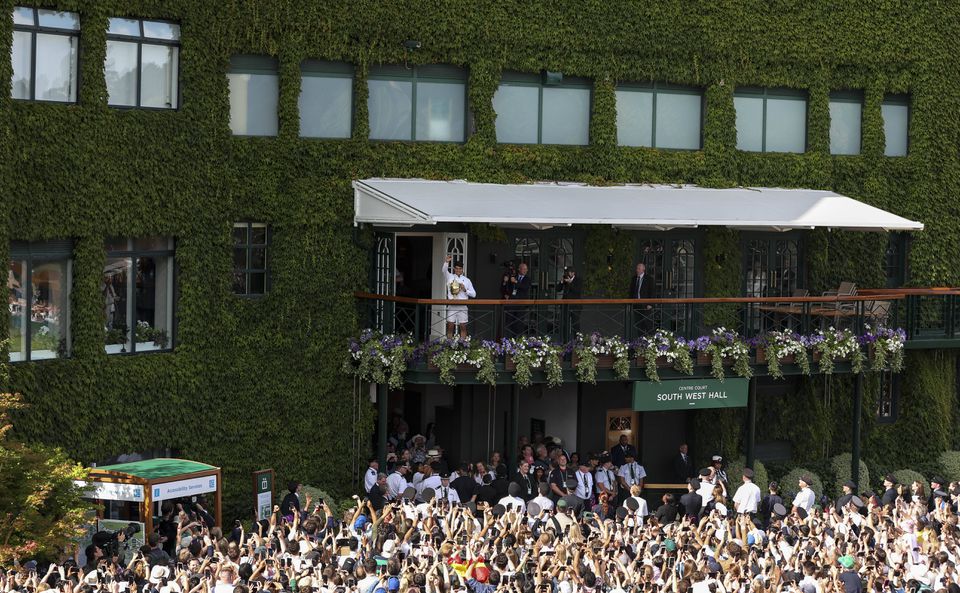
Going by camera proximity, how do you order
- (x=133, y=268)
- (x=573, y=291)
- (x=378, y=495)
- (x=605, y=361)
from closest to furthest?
(x=378, y=495)
(x=133, y=268)
(x=605, y=361)
(x=573, y=291)

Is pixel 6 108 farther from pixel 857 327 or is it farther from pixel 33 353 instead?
pixel 857 327

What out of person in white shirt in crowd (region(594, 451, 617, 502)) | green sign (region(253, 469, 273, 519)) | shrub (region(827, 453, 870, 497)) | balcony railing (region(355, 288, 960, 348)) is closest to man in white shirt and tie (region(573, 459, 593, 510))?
person in white shirt in crowd (region(594, 451, 617, 502))

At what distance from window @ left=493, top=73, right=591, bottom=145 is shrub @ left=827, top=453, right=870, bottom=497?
8.81 meters

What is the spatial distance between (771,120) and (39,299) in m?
16.0

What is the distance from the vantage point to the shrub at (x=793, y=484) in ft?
118

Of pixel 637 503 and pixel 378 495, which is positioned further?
pixel 378 495

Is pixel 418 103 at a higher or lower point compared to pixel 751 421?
higher

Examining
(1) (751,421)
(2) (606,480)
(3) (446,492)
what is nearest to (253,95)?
(3) (446,492)

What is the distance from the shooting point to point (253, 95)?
32.2 m

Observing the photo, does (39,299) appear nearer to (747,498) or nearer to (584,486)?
(584,486)

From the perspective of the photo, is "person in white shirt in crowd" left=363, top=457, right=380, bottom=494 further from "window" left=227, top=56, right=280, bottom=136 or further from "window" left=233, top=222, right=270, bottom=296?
"window" left=227, top=56, right=280, bottom=136

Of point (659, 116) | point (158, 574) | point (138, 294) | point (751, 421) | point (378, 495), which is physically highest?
point (659, 116)

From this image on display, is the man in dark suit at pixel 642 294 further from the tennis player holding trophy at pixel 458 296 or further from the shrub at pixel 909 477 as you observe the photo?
the shrub at pixel 909 477

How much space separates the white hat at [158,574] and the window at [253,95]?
37.8 feet
